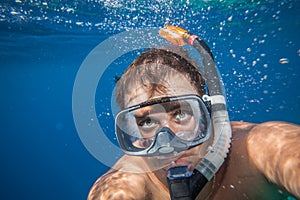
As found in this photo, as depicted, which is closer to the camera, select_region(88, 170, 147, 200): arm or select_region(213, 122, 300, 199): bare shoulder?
select_region(213, 122, 300, 199): bare shoulder

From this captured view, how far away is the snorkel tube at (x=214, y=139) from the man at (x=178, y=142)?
250 mm

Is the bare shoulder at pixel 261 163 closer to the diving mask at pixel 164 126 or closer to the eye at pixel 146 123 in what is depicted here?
the diving mask at pixel 164 126

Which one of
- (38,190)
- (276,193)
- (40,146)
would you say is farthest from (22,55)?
(40,146)

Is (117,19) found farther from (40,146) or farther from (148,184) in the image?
(40,146)

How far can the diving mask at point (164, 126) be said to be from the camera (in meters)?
2.53

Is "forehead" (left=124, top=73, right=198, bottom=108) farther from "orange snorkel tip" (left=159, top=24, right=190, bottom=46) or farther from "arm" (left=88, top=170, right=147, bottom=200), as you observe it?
"arm" (left=88, top=170, right=147, bottom=200)

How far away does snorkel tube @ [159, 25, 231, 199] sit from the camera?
1.90m

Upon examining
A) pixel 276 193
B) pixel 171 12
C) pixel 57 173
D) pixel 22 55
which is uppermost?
pixel 171 12

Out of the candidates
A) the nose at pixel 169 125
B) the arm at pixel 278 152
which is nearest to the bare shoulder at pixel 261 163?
the arm at pixel 278 152

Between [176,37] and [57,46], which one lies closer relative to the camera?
[176,37]

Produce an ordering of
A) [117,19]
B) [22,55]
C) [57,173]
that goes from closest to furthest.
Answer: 1. [117,19]
2. [22,55]
3. [57,173]

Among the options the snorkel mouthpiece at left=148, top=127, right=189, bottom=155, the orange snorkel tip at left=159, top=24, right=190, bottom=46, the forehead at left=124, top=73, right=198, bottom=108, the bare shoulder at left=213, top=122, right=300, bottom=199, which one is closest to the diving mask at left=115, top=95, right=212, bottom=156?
the snorkel mouthpiece at left=148, top=127, right=189, bottom=155

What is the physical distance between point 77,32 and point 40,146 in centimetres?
10957

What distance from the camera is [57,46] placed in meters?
22.9
